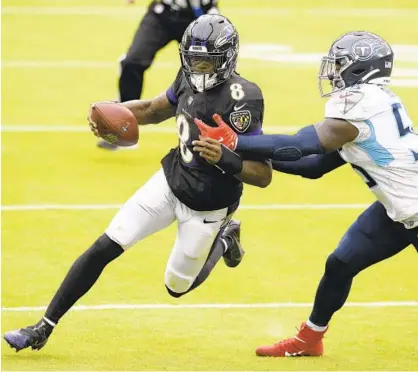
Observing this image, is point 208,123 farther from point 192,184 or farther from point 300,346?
point 300,346

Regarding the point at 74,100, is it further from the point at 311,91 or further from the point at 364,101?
the point at 364,101

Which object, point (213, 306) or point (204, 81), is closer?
point (204, 81)

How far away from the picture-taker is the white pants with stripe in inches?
243

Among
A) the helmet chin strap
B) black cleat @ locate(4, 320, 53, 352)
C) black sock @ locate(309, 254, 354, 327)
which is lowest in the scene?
black cleat @ locate(4, 320, 53, 352)

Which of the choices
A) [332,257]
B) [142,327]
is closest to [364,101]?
[332,257]

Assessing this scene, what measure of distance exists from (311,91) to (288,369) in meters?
7.85

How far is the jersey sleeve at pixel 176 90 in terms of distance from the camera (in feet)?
21.1

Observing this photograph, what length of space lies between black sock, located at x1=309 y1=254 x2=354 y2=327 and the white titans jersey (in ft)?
1.51

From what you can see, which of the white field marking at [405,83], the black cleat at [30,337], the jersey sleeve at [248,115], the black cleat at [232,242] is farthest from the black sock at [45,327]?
the white field marking at [405,83]

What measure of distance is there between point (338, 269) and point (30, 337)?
66.3 inches

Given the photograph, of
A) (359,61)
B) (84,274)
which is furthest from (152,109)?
(359,61)

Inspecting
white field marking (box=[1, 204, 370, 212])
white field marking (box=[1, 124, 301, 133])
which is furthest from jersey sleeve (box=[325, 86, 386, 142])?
white field marking (box=[1, 124, 301, 133])

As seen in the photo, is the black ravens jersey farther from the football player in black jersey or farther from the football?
the football

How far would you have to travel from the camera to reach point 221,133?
18.9 feet
